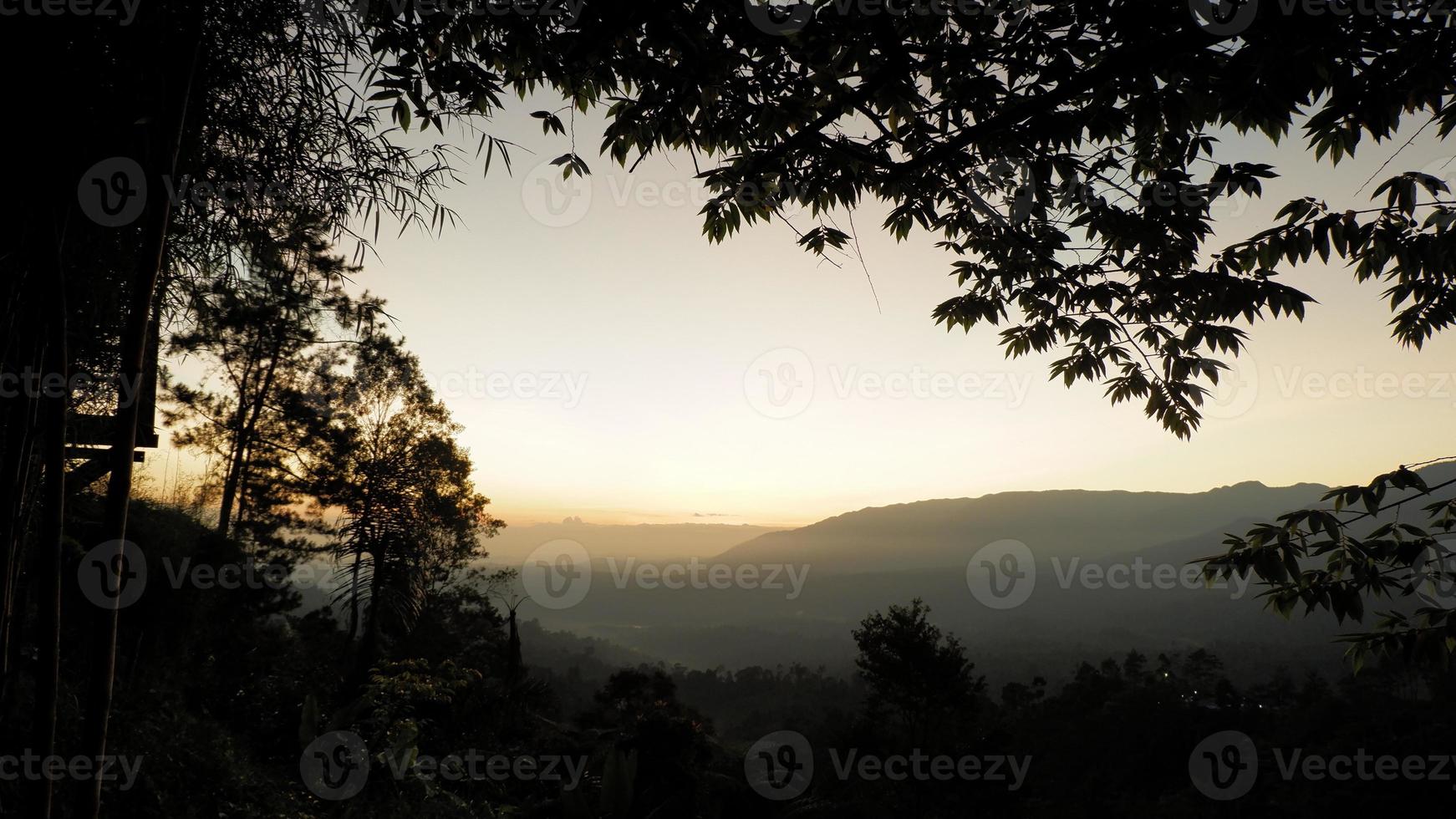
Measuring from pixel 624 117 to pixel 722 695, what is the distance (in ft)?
261

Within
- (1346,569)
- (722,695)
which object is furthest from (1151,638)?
(1346,569)

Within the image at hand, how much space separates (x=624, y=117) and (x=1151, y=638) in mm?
147326

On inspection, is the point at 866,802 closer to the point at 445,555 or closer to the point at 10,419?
the point at 10,419

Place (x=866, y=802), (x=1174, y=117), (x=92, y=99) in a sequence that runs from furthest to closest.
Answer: (x=866, y=802) → (x=92, y=99) → (x=1174, y=117)

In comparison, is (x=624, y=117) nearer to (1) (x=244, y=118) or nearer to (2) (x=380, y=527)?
(1) (x=244, y=118)

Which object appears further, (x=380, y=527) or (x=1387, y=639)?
(x=380, y=527)

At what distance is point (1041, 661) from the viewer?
95375 millimetres

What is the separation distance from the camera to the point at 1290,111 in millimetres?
2145

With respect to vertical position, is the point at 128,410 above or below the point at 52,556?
above

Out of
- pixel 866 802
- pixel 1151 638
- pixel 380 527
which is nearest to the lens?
pixel 866 802

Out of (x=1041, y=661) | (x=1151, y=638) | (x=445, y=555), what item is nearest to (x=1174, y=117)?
(x=445, y=555)

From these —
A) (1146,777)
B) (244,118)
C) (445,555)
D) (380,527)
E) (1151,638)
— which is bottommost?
(1151,638)

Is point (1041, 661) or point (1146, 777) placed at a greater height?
point (1146, 777)

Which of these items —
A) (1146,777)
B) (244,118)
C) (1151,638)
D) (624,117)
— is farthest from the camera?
(1151,638)
